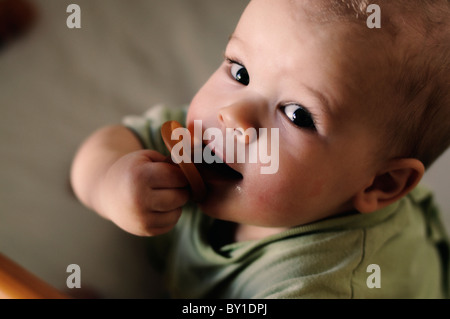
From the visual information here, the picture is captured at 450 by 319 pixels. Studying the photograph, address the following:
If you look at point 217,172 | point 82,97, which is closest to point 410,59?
point 217,172

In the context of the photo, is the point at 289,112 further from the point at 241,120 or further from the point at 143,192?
the point at 143,192

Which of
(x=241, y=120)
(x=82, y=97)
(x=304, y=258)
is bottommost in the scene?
(x=304, y=258)

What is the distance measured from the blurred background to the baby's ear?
0.91 ft

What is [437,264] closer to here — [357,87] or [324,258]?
[324,258]

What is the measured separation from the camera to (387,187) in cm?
54

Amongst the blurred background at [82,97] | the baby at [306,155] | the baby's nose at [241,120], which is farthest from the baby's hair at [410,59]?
the blurred background at [82,97]

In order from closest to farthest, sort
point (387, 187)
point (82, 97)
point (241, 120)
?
1. point (241, 120)
2. point (387, 187)
3. point (82, 97)

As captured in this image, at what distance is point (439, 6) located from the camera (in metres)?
0.44

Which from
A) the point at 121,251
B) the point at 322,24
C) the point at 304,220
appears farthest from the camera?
the point at 121,251

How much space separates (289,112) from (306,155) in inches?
1.9

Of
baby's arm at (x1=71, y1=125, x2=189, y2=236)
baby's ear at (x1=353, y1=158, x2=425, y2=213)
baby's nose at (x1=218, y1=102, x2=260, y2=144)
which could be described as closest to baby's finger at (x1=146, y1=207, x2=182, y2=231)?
baby's arm at (x1=71, y1=125, x2=189, y2=236)
